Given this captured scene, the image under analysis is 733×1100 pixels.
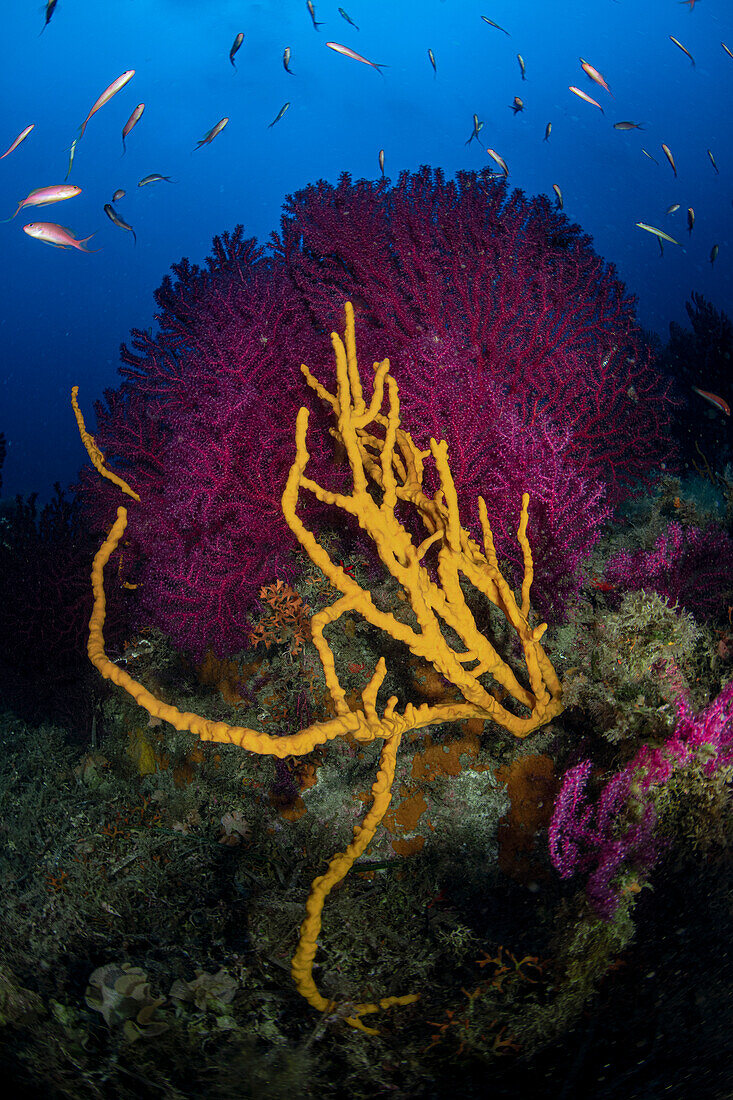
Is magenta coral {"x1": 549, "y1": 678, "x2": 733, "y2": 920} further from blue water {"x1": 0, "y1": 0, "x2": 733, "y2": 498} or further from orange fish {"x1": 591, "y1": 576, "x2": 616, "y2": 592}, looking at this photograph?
blue water {"x1": 0, "y1": 0, "x2": 733, "y2": 498}

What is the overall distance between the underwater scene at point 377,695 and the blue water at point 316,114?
278 ft

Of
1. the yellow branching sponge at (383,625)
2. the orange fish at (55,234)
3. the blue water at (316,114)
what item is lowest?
the yellow branching sponge at (383,625)

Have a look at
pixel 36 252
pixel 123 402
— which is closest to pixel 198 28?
pixel 36 252

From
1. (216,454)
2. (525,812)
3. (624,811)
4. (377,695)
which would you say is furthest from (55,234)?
(624,811)

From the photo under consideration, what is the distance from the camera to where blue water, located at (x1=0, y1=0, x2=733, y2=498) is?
261 feet

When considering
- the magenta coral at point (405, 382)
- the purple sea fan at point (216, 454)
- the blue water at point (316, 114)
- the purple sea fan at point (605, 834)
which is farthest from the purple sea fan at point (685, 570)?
the blue water at point (316, 114)

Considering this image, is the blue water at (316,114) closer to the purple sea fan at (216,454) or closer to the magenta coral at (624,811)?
the purple sea fan at (216,454)

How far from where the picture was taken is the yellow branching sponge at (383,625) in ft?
5.71

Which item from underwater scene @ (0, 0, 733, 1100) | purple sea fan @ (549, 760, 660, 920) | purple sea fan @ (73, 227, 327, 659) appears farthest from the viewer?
purple sea fan @ (73, 227, 327, 659)

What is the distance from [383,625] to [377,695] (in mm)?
1078

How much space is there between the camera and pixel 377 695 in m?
2.91

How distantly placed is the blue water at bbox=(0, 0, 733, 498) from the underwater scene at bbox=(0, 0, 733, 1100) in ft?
278

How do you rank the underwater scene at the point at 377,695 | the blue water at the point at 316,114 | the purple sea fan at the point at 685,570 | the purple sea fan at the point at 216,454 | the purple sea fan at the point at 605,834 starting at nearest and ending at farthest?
the underwater scene at the point at 377,695 → the purple sea fan at the point at 605,834 → the purple sea fan at the point at 685,570 → the purple sea fan at the point at 216,454 → the blue water at the point at 316,114

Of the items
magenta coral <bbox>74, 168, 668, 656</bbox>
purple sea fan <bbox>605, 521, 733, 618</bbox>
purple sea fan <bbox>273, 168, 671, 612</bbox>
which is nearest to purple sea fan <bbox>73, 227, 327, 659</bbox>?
magenta coral <bbox>74, 168, 668, 656</bbox>
